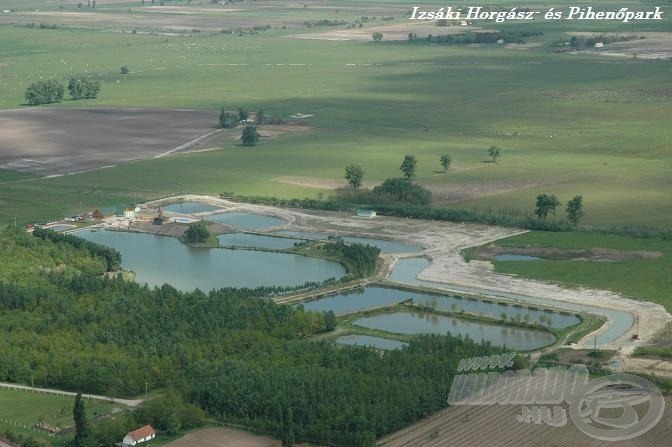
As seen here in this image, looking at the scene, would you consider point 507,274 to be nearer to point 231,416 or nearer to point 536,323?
point 536,323

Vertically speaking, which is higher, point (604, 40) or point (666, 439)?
point (604, 40)

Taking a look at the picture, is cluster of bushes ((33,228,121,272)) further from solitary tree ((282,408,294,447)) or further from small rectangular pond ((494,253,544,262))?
solitary tree ((282,408,294,447))

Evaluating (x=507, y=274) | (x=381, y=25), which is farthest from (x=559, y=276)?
(x=381, y=25)

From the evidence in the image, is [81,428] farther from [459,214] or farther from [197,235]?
[459,214]

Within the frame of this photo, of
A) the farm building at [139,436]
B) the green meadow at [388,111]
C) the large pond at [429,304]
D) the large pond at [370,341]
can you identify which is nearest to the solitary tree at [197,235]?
the green meadow at [388,111]

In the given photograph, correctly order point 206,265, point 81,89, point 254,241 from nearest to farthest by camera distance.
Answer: point 206,265, point 254,241, point 81,89

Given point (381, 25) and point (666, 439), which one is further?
point (381, 25)

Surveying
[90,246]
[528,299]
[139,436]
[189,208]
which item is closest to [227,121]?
[189,208]

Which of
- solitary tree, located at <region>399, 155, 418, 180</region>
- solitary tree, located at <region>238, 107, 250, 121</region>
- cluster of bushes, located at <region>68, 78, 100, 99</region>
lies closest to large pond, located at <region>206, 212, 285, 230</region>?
solitary tree, located at <region>399, 155, 418, 180</region>
